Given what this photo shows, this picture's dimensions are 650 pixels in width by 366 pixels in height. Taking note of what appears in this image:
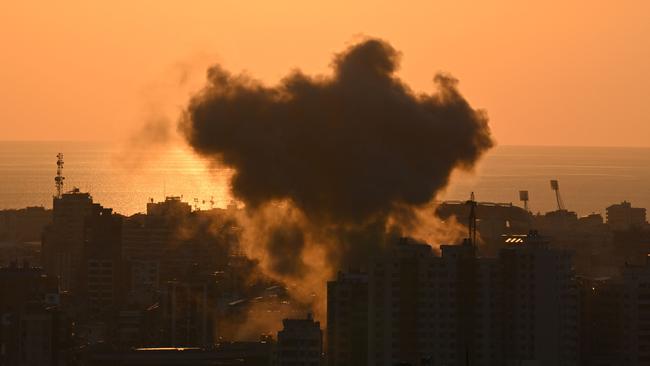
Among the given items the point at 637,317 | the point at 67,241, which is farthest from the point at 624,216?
the point at 637,317

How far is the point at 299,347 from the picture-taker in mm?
53188

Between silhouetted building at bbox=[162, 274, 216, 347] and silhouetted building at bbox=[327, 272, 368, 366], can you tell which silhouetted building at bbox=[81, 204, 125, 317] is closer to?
silhouetted building at bbox=[162, 274, 216, 347]

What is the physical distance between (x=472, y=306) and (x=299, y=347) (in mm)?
5588

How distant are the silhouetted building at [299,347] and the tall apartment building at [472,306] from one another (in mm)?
2233

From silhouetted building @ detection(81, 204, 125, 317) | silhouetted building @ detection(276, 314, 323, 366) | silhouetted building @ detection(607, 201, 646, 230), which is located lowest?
silhouetted building @ detection(276, 314, 323, 366)

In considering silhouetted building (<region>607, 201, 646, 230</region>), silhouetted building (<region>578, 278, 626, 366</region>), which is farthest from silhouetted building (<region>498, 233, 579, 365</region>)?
silhouetted building (<region>607, 201, 646, 230</region>)

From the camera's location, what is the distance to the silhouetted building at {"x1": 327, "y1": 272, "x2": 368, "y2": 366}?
2213 inches

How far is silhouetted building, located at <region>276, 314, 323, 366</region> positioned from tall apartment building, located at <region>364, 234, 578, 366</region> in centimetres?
223

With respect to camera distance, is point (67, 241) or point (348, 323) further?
point (67, 241)

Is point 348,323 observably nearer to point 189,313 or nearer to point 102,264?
point 189,313

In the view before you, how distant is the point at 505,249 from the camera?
189 ft

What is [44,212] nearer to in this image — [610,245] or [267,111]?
[610,245]

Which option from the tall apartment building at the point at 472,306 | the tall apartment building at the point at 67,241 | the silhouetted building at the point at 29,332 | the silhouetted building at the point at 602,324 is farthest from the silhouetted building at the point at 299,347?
the tall apartment building at the point at 67,241

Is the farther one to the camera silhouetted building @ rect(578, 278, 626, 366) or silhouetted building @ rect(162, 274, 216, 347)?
silhouetted building @ rect(162, 274, 216, 347)
